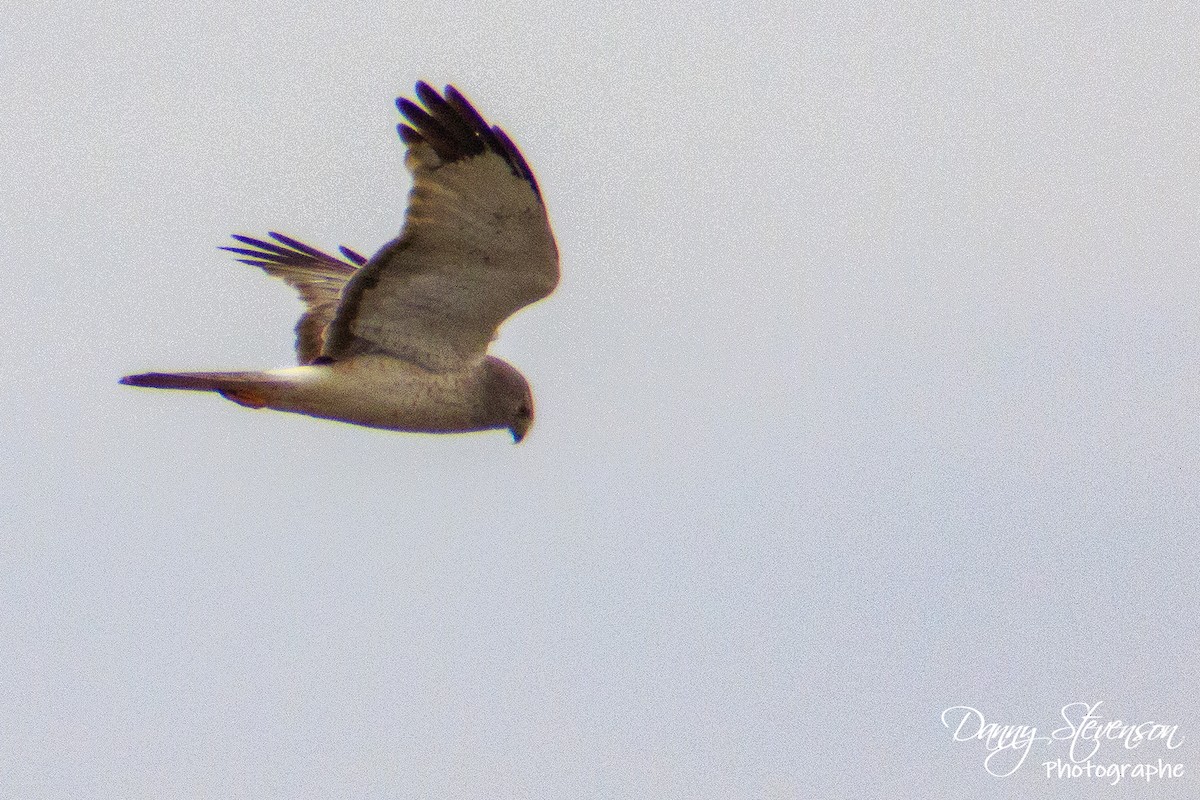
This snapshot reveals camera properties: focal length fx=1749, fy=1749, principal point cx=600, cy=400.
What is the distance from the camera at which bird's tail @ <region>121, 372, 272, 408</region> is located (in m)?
8.93

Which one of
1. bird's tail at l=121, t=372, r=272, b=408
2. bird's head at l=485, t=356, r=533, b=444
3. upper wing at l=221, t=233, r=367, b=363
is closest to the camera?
bird's tail at l=121, t=372, r=272, b=408

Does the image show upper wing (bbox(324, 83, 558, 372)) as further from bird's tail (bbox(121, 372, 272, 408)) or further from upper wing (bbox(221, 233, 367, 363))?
upper wing (bbox(221, 233, 367, 363))

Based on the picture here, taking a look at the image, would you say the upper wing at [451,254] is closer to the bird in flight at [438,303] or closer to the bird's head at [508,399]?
the bird in flight at [438,303]

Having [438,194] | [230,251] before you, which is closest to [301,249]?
[230,251]

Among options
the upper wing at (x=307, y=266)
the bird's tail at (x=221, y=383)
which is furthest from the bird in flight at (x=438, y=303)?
the upper wing at (x=307, y=266)

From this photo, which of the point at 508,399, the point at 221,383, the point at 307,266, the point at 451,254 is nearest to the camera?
the point at 451,254

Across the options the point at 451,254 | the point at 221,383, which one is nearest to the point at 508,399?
the point at 451,254

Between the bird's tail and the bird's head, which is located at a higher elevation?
the bird's tail

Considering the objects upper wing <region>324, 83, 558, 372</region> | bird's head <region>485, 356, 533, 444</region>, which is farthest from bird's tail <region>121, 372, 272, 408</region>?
bird's head <region>485, 356, 533, 444</region>

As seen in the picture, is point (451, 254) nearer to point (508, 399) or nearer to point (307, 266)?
point (508, 399)

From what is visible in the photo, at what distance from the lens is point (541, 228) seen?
8539 millimetres

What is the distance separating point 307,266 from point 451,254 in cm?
318

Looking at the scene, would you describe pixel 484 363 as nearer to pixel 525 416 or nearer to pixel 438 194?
pixel 525 416

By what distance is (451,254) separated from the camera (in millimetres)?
8805
